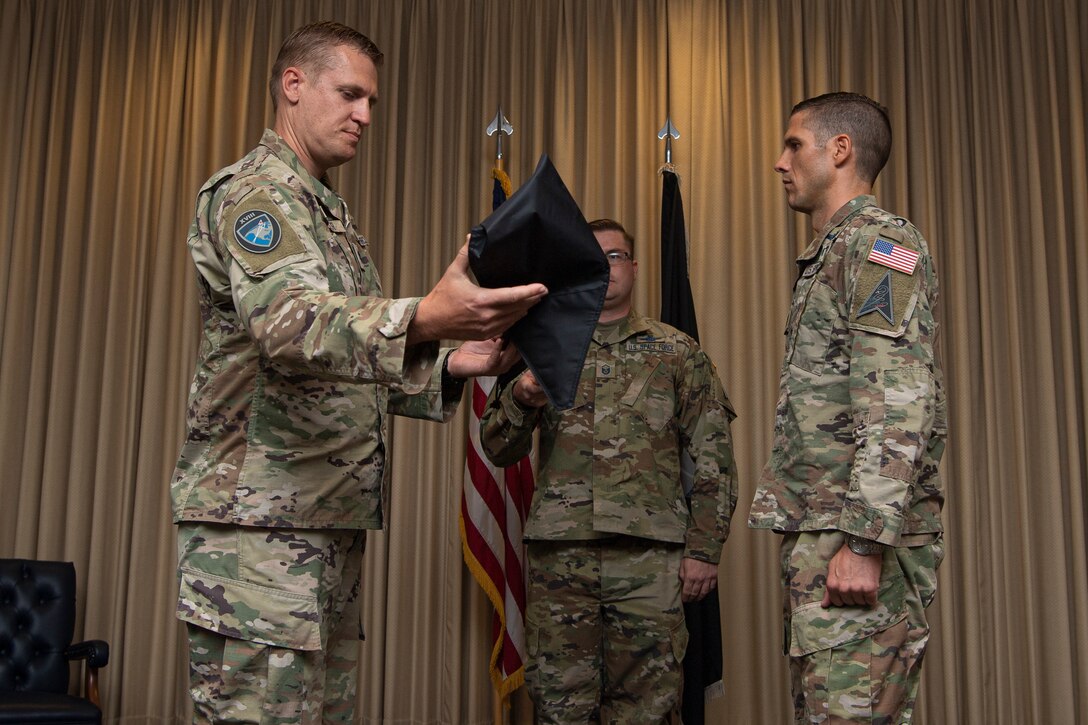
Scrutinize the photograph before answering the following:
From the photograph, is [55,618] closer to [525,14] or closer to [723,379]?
[723,379]

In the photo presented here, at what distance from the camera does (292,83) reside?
84.1 inches

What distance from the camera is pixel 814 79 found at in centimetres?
434

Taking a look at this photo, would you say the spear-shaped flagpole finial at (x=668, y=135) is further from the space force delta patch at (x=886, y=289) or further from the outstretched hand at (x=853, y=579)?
the outstretched hand at (x=853, y=579)

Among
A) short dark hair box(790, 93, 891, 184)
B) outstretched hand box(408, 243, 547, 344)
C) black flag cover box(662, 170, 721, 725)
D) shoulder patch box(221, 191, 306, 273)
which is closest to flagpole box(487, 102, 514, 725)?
black flag cover box(662, 170, 721, 725)

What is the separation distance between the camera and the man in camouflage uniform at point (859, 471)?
213 centimetres

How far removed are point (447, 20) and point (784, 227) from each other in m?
1.70

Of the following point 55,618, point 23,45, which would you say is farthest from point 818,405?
point 23,45

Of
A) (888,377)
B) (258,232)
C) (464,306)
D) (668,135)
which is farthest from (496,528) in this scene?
(464,306)

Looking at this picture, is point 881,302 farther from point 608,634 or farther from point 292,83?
point 608,634

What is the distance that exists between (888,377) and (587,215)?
92.1 inches

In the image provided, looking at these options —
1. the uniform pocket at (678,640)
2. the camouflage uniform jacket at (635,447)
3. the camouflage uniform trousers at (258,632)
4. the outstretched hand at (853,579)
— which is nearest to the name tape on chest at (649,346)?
the camouflage uniform jacket at (635,447)

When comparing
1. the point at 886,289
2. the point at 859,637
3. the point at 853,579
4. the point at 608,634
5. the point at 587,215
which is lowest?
the point at 608,634

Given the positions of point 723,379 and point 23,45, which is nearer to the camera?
point 723,379

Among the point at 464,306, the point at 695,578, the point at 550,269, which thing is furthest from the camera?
the point at 695,578
